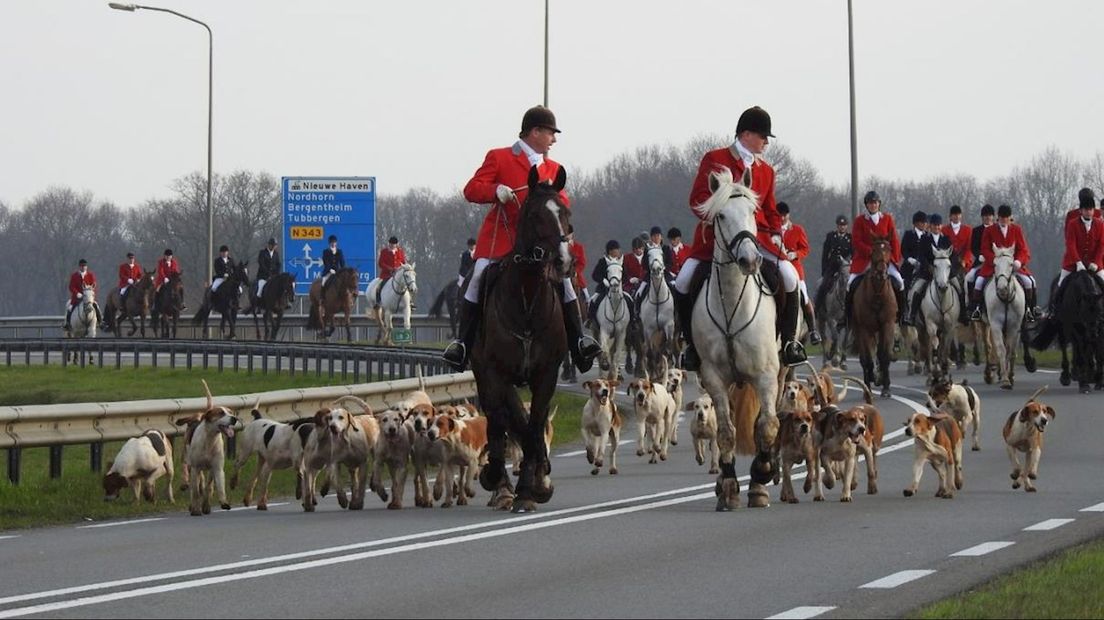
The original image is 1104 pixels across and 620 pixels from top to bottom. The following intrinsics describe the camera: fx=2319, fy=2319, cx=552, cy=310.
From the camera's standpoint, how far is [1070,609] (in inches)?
394

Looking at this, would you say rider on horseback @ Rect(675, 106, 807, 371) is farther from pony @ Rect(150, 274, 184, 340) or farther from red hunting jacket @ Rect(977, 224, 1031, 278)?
pony @ Rect(150, 274, 184, 340)

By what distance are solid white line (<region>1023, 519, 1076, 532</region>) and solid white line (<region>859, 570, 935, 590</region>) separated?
2.51 meters

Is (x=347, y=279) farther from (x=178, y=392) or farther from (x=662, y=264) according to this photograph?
(x=662, y=264)

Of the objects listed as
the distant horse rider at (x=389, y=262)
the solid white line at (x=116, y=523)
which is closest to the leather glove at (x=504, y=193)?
the solid white line at (x=116, y=523)

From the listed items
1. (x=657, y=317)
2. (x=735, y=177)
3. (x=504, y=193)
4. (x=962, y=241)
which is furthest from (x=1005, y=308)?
(x=504, y=193)

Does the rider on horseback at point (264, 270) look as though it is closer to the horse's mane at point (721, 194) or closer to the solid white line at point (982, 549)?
the horse's mane at point (721, 194)

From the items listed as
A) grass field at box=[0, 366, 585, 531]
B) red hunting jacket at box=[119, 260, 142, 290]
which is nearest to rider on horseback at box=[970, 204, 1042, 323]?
grass field at box=[0, 366, 585, 531]

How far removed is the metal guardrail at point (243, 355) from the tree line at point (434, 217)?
66.7 meters

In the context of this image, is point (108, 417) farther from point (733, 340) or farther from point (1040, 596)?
point (1040, 596)

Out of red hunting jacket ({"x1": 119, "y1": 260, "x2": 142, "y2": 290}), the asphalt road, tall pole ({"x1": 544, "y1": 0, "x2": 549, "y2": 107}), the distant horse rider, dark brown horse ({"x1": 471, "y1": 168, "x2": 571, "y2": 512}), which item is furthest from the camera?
red hunting jacket ({"x1": 119, "y1": 260, "x2": 142, "y2": 290})

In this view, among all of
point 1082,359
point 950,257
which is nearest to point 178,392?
point 950,257

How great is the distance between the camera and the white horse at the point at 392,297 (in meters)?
54.4

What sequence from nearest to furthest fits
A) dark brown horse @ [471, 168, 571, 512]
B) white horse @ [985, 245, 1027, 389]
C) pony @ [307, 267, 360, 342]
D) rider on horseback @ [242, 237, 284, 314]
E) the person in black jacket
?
1. dark brown horse @ [471, 168, 571, 512]
2. white horse @ [985, 245, 1027, 389]
3. the person in black jacket
4. pony @ [307, 267, 360, 342]
5. rider on horseback @ [242, 237, 284, 314]

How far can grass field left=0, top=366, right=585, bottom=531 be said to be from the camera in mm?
17516
